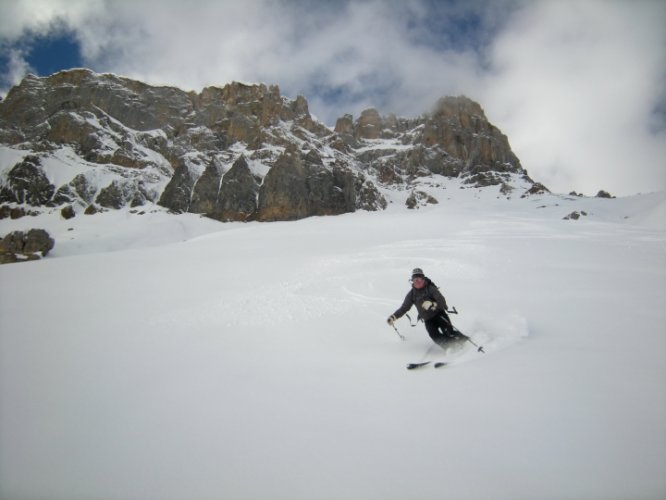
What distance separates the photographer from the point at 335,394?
12.7 feet

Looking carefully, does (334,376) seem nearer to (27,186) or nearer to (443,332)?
(443,332)

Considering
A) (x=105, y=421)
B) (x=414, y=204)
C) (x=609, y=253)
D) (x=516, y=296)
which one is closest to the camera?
(x=105, y=421)

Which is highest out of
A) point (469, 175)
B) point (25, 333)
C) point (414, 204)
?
point (469, 175)

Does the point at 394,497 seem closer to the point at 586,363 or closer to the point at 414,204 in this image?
the point at 586,363

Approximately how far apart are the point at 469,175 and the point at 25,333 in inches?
4696

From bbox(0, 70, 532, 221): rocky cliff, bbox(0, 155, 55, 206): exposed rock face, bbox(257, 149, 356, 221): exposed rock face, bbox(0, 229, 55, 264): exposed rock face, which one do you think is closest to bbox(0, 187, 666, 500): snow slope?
bbox(0, 229, 55, 264): exposed rock face

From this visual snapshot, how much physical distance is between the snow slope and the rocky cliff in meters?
57.7

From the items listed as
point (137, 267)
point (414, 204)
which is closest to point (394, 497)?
point (137, 267)

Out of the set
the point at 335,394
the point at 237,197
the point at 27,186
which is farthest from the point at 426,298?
the point at 27,186

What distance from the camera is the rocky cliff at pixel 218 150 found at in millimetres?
65000

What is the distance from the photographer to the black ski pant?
212 inches

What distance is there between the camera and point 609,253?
43.3 ft

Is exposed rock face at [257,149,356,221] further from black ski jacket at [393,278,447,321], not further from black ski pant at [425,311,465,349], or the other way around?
black ski pant at [425,311,465,349]

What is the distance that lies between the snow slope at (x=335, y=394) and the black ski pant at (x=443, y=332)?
35 centimetres
